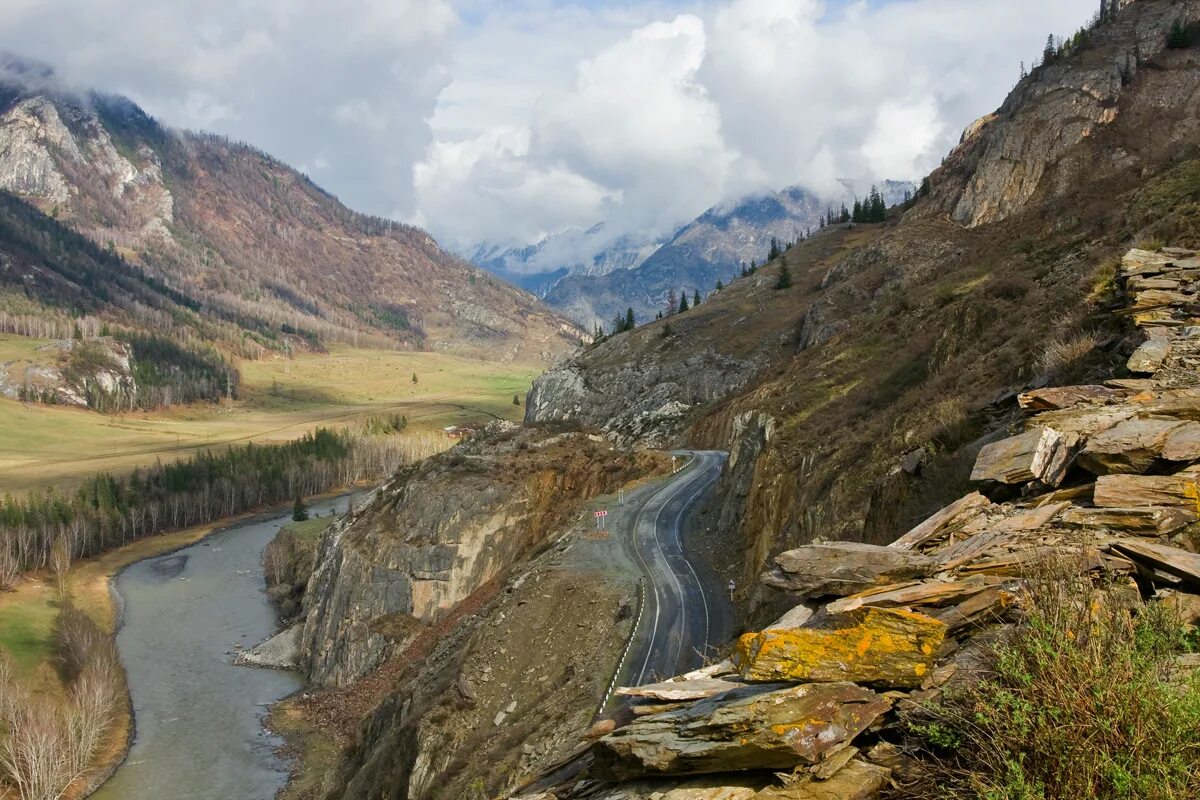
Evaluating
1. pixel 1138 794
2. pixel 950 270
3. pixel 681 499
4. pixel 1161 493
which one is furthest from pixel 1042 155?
pixel 1138 794

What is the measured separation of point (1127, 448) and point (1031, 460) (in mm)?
1344

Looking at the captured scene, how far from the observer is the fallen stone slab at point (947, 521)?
12.1 meters

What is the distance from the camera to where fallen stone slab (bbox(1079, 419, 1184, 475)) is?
11289 mm

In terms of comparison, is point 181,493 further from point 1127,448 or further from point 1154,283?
point 1127,448

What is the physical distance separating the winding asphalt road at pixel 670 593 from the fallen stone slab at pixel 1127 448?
8.18 meters

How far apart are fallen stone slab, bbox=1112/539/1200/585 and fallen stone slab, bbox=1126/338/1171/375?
696cm

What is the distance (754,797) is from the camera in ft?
24.0

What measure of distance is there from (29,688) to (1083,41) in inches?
4968

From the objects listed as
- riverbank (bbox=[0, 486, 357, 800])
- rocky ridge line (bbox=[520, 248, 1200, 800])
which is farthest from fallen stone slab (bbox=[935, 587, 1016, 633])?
riverbank (bbox=[0, 486, 357, 800])

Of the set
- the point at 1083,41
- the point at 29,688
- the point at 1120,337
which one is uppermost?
the point at 1083,41

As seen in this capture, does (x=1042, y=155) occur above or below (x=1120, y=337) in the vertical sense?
above

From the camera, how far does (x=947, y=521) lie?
12.4 meters

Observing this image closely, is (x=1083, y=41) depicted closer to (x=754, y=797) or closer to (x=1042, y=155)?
(x=1042, y=155)

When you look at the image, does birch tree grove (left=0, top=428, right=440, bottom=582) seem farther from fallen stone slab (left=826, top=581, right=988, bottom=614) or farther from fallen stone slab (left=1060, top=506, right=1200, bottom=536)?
fallen stone slab (left=1060, top=506, right=1200, bottom=536)
